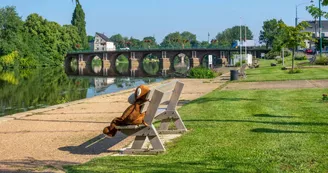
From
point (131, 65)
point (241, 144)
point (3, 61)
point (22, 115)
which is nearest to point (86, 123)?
point (22, 115)

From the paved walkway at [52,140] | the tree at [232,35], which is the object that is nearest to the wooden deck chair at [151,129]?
the paved walkway at [52,140]

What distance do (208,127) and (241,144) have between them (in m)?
2.15

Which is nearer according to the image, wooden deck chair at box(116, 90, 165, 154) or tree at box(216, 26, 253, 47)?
wooden deck chair at box(116, 90, 165, 154)

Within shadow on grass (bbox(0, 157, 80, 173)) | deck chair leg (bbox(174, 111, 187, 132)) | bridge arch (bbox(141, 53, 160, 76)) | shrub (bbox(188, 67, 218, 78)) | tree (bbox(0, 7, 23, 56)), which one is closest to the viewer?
shadow on grass (bbox(0, 157, 80, 173))

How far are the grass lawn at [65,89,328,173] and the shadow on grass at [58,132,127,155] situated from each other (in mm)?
938

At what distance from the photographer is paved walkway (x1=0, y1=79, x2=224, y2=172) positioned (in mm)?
8273

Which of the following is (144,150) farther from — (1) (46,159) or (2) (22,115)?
(2) (22,115)

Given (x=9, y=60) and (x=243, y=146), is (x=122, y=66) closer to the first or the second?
(x=9, y=60)

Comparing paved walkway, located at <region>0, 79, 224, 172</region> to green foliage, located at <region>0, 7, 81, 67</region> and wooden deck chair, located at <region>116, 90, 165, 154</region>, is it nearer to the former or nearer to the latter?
wooden deck chair, located at <region>116, 90, 165, 154</region>

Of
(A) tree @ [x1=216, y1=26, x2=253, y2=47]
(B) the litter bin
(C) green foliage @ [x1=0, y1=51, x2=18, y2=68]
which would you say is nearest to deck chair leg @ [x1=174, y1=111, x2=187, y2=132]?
(B) the litter bin

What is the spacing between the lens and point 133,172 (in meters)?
6.89

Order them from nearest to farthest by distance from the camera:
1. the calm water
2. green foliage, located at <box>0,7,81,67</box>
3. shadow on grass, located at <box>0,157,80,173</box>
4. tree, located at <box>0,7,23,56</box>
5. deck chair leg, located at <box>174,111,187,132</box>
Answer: shadow on grass, located at <box>0,157,80,173</box>, deck chair leg, located at <box>174,111,187,132</box>, the calm water, tree, located at <box>0,7,23,56</box>, green foliage, located at <box>0,7,81,67</box>

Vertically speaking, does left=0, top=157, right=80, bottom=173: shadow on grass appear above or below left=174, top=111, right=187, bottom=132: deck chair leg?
below

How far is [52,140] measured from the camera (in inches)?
415
